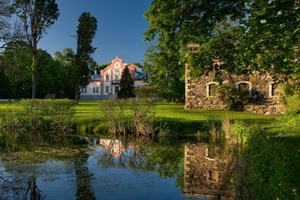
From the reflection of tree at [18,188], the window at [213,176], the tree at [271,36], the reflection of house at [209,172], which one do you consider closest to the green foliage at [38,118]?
the reflection of house at [209,172]

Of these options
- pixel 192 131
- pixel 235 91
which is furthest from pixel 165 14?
pixel 235 91

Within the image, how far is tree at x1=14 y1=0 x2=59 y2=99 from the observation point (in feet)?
109

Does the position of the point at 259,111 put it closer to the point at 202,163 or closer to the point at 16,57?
the point at 202,163

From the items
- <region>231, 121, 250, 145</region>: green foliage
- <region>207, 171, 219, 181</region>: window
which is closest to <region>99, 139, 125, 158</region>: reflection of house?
<region>207, 171, 219, 181</region>: window

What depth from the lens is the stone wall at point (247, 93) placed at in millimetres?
27839

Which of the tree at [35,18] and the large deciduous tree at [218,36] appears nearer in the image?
the large deciduous tree at [218,36]

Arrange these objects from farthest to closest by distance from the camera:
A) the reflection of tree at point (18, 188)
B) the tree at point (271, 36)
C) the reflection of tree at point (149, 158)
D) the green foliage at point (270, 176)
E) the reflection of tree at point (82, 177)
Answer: the reflection of tree at point (149, 158) < the reflection of tree at point (82, 177) < the reflection of tree at point (18, 188) < the tree at point (271, 36) < the green foliage at point (270, 176)

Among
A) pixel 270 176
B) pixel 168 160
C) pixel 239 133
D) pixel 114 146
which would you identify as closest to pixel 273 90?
pixel 239 133

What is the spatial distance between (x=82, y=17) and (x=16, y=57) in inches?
555

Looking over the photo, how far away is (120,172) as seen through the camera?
34.5 ft

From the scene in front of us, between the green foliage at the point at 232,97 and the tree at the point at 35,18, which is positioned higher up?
the tree at the point at 35,18

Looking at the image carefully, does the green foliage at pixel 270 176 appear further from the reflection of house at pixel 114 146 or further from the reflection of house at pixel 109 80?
the reflection of house at pixel 109 80

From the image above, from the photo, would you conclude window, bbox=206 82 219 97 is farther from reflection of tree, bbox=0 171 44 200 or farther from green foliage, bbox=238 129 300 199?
reflection of tree, bbox=0 171 44 200

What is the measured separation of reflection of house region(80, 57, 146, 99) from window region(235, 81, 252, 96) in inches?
1835
